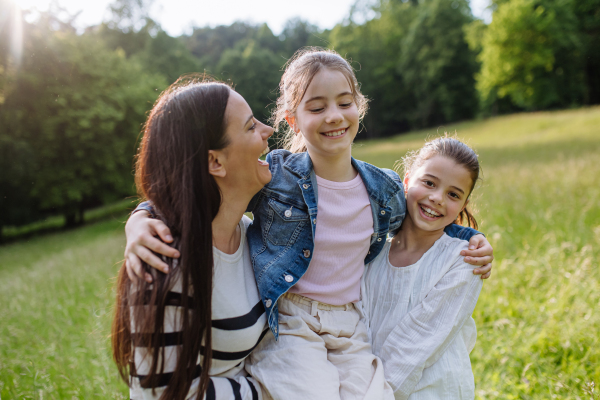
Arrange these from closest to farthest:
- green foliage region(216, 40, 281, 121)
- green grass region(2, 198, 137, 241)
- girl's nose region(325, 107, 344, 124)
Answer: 1. girl's nose region(325, 107, 344, 124)
2. green grass region(2, 198, 137, 241)
3. green foliage region(216, 40, 281, 121)

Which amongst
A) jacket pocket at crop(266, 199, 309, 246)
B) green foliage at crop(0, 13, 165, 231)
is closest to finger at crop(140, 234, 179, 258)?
jacket pocket at crop(266, 199, 309, 246)

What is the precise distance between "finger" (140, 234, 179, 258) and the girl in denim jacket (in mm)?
503

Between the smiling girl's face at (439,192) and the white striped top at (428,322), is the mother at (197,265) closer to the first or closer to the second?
the white striped top at (428,322)

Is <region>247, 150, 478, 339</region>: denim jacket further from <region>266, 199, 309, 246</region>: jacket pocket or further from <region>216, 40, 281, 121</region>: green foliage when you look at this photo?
<region>216, 40, 281, 121</region>: green foliage

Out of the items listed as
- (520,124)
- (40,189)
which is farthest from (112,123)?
(520,124)

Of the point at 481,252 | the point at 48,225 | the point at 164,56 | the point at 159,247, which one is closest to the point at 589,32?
the point at 164,56

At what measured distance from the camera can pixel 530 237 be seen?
4.63 meters

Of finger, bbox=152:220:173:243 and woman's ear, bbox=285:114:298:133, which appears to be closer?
finger, bbox=152:220:173:243

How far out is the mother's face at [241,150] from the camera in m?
1.81

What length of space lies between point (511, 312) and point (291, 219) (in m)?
2.56

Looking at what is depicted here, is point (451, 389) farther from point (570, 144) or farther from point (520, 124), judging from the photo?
point (520, 124)

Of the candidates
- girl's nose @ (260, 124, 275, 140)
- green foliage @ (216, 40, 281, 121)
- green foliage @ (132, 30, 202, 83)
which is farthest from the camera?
green foliage @ (216, 40, 281, 121)

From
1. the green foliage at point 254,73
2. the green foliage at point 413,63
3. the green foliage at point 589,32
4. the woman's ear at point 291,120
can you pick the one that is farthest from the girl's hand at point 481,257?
the green foliage at point 413,63

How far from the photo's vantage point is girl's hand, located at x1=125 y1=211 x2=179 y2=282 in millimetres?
1540
